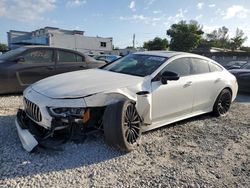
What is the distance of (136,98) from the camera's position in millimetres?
4164

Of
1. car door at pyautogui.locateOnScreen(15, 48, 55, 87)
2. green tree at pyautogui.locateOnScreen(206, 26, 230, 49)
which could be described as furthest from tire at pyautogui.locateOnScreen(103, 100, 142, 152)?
green tree at pyautogui.locateOnScreen(206, 26, 230, 49)

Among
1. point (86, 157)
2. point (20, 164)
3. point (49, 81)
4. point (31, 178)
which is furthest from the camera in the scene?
point (49, 81)

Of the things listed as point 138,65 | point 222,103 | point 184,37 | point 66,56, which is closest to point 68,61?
point 66,56

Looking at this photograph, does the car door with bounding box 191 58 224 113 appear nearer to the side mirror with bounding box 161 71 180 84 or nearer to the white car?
the white car

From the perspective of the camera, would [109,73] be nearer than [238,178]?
No

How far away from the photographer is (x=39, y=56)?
294 inches

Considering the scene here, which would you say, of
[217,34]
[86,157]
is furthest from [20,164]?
[217,34]

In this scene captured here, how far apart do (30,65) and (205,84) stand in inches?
177

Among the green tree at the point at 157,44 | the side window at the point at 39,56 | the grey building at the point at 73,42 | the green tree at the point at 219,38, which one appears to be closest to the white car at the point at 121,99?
the side window at the point at 39,56

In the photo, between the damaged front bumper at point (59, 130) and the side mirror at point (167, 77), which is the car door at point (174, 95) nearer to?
the side mirror at point (167, 77)

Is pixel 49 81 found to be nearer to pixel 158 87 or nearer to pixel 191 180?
pixel 158 87

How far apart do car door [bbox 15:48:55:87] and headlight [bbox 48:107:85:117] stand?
12.7 ft

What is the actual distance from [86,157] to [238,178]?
1.95 meters

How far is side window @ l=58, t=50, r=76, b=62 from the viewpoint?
7.89 metres
